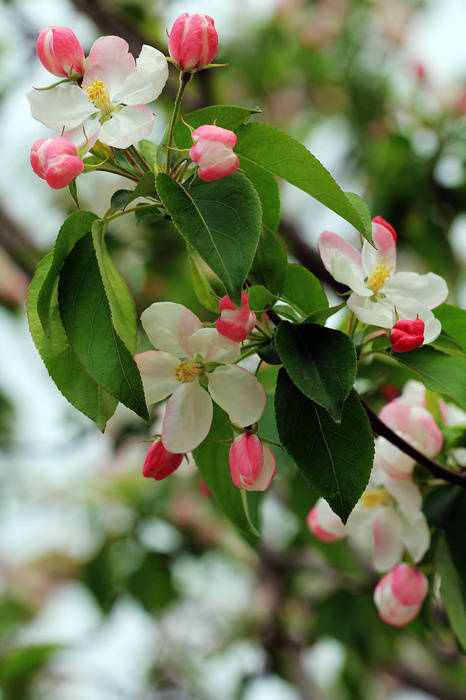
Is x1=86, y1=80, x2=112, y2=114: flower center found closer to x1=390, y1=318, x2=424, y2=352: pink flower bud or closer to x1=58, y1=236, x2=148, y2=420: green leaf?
x1=58, y1=236, x2=148, y2=420: green leaf

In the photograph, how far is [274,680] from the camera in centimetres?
179

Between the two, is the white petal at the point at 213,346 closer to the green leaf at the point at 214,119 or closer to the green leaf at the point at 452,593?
the green leaf at the point at 214,119

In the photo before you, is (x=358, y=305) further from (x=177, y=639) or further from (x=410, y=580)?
(x=177, y=639)

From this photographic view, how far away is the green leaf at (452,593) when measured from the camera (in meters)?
0.73

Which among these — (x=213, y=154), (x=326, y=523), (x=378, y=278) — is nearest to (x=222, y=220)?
(x=213, y=154)

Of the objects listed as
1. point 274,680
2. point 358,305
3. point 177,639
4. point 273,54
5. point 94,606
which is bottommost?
point 177,639

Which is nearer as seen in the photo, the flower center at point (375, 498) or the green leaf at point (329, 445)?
the green leaf at point (329, 445)

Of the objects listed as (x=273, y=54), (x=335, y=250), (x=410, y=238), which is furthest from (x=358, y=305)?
(x=273, y=54)

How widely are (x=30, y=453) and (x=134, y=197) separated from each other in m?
1.34

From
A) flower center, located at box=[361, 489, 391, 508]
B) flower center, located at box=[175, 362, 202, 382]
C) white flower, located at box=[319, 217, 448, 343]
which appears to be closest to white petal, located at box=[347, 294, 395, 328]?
white flower, located at box=[319, 217, 448, 343]

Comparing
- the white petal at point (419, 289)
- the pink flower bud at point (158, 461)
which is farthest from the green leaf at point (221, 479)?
the white petal at point (419, 289)

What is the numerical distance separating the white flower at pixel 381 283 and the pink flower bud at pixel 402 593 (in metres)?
0.23

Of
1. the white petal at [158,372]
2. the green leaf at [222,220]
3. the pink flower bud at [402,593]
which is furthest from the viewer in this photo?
the pink flower bud at [402,593]

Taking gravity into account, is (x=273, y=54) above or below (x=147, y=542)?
above
